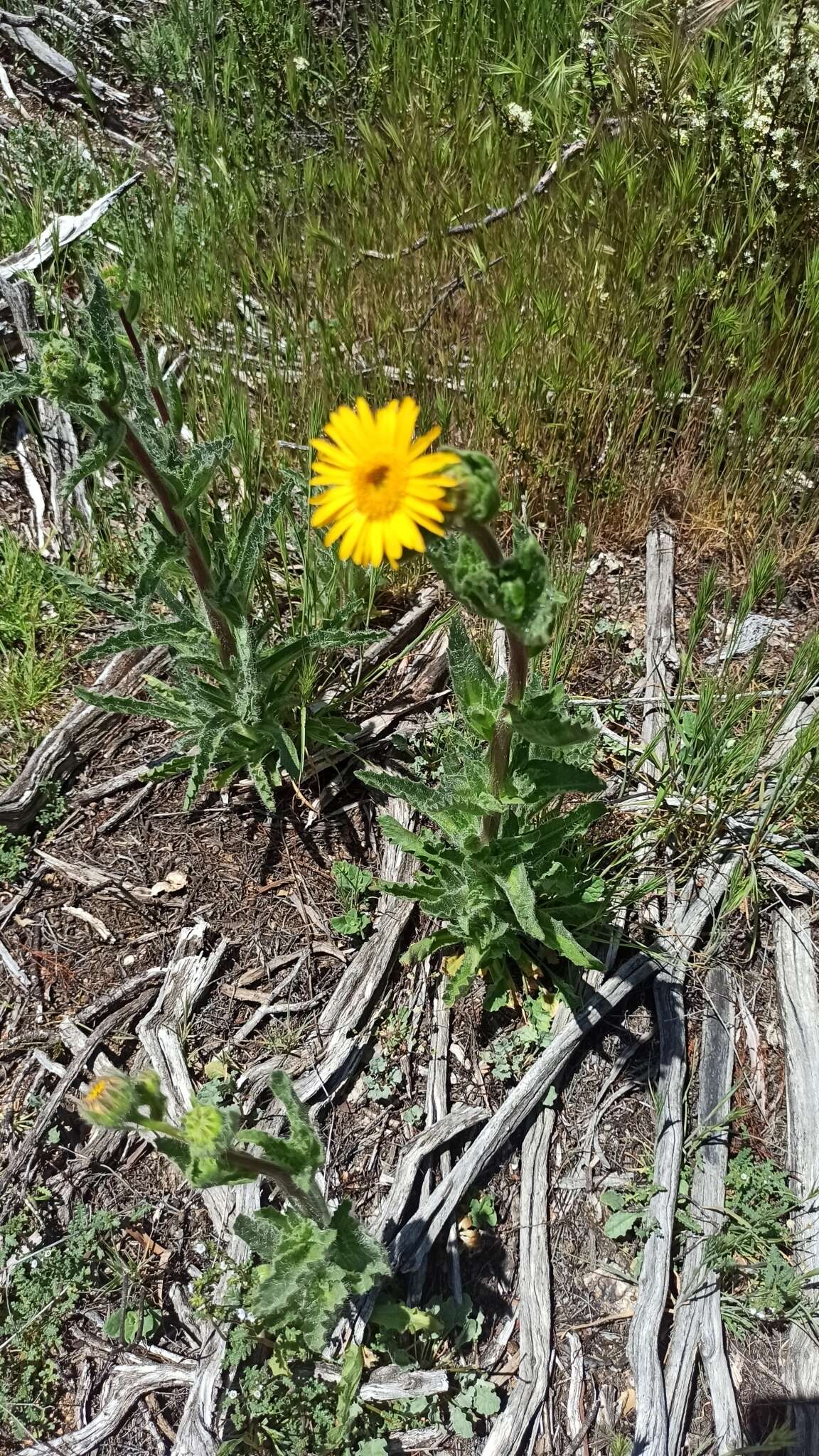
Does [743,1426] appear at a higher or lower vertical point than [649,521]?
lower

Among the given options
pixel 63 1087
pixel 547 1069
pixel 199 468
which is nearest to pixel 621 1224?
pixel 547 1069

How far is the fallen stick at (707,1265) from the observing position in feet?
5.93

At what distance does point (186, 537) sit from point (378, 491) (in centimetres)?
71

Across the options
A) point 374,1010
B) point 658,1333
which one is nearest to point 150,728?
point 374,1010

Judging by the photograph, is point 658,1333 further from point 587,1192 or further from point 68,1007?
point 68,1007

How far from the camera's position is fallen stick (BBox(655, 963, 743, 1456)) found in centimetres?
181

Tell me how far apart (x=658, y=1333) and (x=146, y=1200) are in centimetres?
114

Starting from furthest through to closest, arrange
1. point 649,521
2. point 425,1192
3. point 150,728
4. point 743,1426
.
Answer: point 649,521
point 150,728
point 425,1192
point 743,1426

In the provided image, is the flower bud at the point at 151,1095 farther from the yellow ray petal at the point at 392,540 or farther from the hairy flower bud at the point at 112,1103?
the yellow ray petal at the point at 392,540

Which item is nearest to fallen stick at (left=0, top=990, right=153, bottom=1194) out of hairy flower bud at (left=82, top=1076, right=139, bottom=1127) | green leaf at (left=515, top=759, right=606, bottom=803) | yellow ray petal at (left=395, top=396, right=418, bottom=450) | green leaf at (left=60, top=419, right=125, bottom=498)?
hairy flower bud at (left=82, top=1076, right=139, bottom=1127)

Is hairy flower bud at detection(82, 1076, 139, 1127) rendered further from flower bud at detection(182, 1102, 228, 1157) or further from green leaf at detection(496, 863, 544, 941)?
green leaf at detection(496, 863, 544, 941)

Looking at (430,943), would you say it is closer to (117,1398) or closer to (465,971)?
(465,971)

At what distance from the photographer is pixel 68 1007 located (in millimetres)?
2281

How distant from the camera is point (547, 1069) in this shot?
6.94 ft
